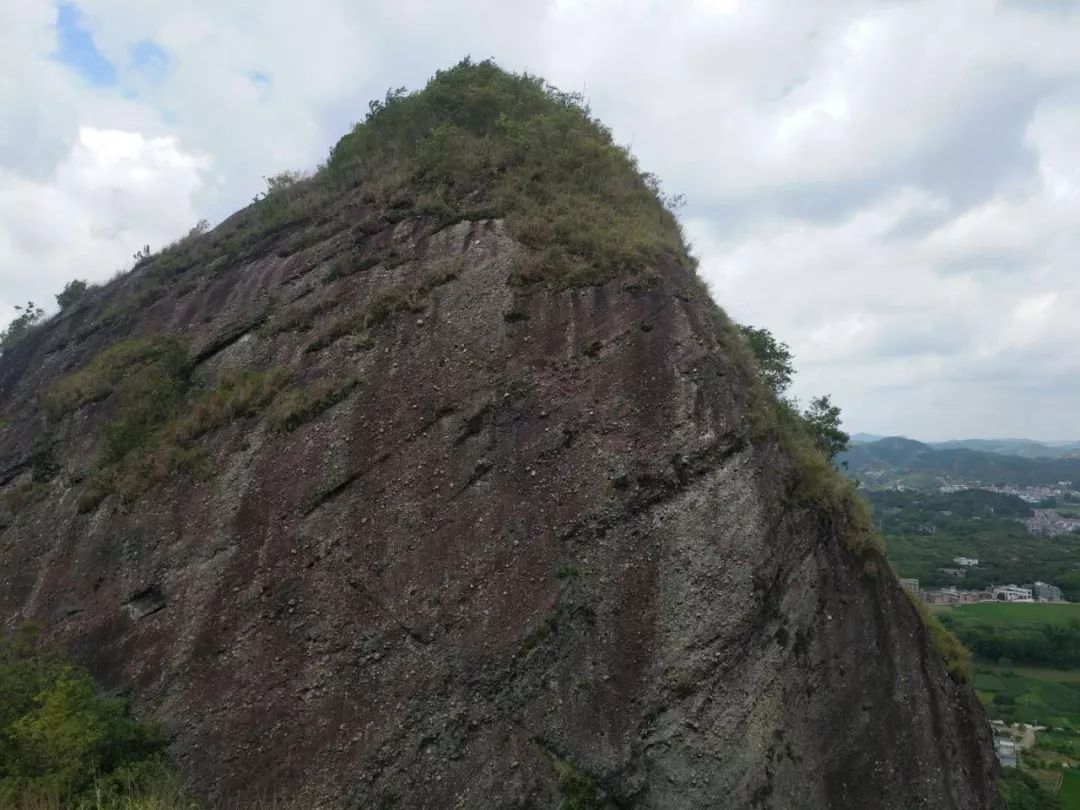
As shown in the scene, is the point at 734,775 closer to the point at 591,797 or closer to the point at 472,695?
the point at 591,797

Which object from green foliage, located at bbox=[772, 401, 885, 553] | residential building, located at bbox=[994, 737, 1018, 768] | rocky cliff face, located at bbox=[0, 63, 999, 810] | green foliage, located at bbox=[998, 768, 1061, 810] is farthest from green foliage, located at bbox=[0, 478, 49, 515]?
residential building, located at bbox=[994, 737, 1018, 768]

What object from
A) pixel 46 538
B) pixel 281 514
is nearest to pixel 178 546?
pixel 281 514

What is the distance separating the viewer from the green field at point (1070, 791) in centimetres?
3212

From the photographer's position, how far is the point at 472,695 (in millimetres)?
9672

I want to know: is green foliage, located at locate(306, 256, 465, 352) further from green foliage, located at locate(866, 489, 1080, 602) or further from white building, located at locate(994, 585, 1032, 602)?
white building, located at locate(994, 585, 1032, 602)

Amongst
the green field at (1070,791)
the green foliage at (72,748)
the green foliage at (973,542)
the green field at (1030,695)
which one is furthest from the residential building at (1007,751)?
the green foliage at (72,748)

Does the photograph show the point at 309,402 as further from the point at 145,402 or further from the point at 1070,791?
the point at 1070,791

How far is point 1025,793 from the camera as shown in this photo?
98.2 feet

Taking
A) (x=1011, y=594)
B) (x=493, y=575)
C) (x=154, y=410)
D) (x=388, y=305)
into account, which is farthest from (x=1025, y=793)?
(x=1011, y=594)

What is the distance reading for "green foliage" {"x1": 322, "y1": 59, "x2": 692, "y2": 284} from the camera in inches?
576

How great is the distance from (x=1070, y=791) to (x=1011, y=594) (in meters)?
33.2

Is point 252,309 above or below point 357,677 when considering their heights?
above

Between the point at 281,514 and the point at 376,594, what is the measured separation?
2321 millimetres

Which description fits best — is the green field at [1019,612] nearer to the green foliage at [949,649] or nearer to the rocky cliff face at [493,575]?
the green foliage at [949,649]
